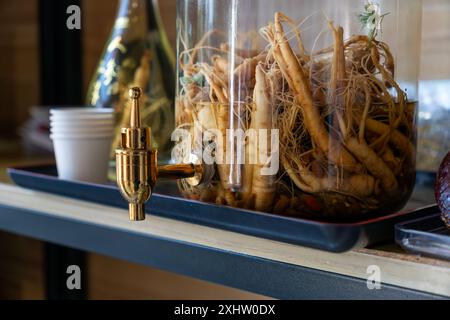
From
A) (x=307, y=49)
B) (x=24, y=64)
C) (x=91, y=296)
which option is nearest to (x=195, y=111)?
(x=307, y=49)

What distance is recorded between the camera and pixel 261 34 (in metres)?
0.66

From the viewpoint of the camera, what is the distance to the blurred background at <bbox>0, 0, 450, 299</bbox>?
56.7 inches

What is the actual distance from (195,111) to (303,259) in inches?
7.4

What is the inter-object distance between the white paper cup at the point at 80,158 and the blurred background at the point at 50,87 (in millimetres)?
241

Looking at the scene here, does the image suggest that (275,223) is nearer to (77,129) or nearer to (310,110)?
(310,110)

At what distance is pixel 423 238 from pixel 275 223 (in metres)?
0.13

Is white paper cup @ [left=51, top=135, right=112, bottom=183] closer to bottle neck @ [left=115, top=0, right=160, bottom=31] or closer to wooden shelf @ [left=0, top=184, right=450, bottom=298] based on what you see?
wooden shelf @ [left=0, top=184, right=450, bottom=298]

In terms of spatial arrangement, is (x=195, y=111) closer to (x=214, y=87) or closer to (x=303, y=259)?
(x=214, y=87)

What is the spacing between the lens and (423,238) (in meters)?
0.59

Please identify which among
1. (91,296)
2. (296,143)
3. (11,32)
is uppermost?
(11,32)

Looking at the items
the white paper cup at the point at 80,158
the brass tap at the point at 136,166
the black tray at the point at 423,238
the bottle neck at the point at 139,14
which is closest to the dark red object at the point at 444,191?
the black tray at the point at 423,238

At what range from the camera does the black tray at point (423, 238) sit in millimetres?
576

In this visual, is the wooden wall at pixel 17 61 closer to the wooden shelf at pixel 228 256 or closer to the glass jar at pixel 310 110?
the wooden shelf at pixel 228 256

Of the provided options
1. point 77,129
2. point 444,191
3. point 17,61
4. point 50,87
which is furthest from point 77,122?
point 17,61
